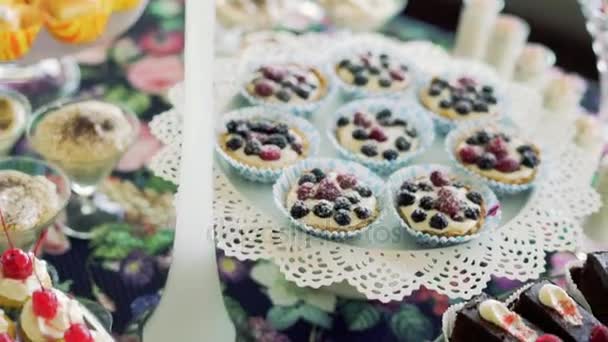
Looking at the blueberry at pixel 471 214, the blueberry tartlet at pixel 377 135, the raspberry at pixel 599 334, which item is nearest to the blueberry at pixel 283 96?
the blueberry tartlet at pixel 377 135

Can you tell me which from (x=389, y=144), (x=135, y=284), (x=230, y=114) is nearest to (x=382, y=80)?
(x=389, y=144)

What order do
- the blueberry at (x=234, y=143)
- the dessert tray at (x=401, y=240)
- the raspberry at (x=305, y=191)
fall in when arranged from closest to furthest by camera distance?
the dessert tray at (x=401, y=240) < the raspberry at (x=305, y=191) < the blueberry at (x=234, y=143)

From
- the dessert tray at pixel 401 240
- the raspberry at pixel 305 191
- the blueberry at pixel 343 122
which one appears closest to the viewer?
the dessert tray at pixel 401 240

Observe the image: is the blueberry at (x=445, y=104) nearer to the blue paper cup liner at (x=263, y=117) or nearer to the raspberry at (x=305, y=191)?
the blue paper cup liner at (x=263, y=117)

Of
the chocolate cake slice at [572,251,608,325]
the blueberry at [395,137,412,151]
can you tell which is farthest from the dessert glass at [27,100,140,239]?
the chocolate cake slice at [572,251,608,325]

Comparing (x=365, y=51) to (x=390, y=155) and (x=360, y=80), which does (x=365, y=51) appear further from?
(x=390, y=155)

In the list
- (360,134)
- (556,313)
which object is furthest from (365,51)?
(556,313)

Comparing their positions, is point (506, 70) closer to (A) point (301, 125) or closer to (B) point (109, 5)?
(A) point (301, 125)
